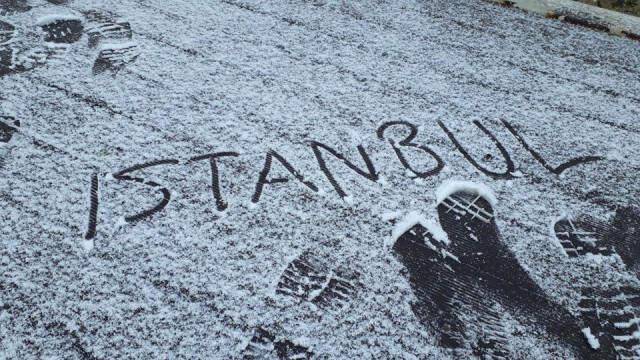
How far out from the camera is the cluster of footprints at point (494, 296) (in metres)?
0.73

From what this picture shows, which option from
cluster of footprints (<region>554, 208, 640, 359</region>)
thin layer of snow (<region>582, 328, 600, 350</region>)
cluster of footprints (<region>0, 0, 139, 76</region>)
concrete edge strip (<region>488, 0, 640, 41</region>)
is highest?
concrete edge strip (<region>488, 0, 640, 41</region>)

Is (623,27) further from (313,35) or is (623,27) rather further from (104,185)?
(104,185)

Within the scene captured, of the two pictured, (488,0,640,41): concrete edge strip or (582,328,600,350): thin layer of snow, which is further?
(488,0,640,41): concrete edge strip

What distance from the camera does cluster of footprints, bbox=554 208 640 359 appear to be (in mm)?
735

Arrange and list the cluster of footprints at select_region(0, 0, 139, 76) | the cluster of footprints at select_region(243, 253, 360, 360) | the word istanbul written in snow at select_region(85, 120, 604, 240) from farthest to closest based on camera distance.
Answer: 1. the cluster of footprints at select_region(0, 0, 139, 76)
2. the word istanbul written in snow at select_region(85, 120, 604, 240)
3. the cluster of footprints at select_region(243, 253, 360, 360)

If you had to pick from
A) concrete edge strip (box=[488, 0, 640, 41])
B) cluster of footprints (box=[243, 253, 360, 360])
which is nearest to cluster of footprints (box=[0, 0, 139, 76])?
cluster of footprints (box=[243, 253, 360, 360])

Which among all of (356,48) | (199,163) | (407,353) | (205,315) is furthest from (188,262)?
(356,48)

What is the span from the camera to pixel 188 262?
0.79 meters

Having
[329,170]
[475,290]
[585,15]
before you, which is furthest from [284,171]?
[585,15]

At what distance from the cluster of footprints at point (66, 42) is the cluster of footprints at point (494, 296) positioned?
0.94 meters

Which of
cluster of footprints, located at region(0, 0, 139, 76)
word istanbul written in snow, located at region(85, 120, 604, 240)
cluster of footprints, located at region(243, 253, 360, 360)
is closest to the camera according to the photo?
cluster of footprints, located at region(243, 253, 360, 360)

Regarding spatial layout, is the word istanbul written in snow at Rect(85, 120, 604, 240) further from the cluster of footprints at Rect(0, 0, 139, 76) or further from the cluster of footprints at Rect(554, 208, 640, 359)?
the cluster of footprints at Rect(0, 0, 139, 76)

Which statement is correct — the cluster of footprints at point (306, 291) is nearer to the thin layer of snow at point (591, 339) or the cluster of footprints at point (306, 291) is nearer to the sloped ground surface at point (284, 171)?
the sloped ground surface at point (284, 171)

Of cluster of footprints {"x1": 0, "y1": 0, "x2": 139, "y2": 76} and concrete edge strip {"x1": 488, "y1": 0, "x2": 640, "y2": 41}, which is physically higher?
concrete edge strip {"x1": 488, "y1": 0, "x2": 640, "y2": 41}
